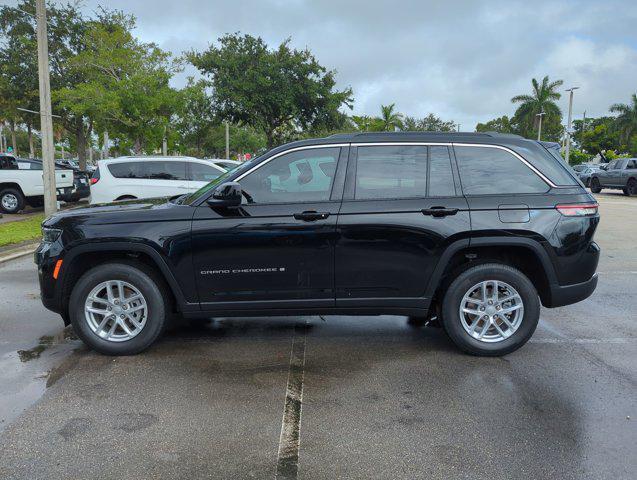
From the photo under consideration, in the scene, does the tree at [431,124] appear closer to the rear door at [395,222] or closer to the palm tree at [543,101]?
the palm tree at [543,101]

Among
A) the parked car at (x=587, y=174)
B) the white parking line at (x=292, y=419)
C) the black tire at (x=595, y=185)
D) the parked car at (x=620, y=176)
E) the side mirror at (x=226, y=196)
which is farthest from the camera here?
the parked car at (x=587, y=174)

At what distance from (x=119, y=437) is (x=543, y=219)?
3.59m

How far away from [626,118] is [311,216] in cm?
6838

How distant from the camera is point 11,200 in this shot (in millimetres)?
15805

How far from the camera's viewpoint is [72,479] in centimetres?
282

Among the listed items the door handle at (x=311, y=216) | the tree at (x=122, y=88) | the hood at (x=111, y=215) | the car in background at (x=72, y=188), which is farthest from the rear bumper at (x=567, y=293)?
the tree at (x=122, y=88)

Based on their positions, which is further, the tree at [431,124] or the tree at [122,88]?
the tree at [431,124]

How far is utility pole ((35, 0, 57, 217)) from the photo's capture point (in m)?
12.5

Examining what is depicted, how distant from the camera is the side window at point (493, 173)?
4504mm

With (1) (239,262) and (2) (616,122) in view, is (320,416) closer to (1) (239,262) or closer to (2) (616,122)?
(1) (239,262)

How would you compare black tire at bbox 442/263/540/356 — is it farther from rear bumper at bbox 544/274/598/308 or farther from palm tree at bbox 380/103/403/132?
palm tree at bbox 380/103/403/132

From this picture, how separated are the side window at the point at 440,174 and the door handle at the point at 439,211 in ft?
0.46

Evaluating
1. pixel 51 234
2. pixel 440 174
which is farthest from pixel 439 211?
pixel 51 234

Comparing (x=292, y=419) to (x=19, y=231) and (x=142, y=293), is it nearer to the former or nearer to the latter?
(x=142, y=293)
